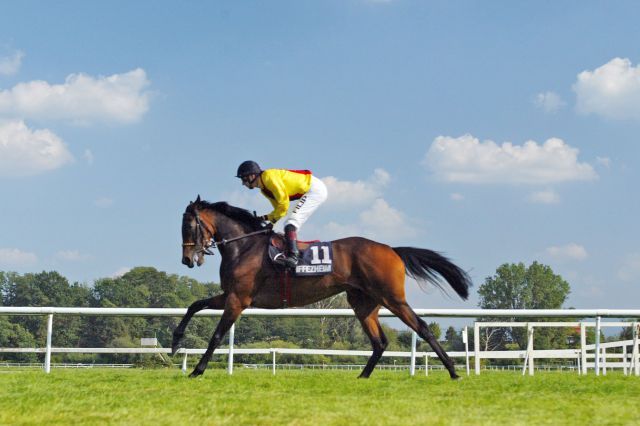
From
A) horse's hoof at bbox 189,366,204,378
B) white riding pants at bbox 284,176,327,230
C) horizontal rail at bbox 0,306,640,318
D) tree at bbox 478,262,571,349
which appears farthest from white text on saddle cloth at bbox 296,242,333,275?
tree at bbox 478,262,571,349

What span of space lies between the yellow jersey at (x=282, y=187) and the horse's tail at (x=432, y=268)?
4.41 feet

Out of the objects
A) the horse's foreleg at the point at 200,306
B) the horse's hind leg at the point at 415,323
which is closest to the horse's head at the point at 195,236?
the horse's foreleg at the point at 200,306

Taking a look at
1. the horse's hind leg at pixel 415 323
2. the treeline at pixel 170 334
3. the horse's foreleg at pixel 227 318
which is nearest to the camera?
the horse's foreleg at pixel 227 318

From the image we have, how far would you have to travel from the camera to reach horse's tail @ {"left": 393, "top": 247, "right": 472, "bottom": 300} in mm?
8398

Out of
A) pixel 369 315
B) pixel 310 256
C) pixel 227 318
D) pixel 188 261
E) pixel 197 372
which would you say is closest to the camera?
pixel 197 372

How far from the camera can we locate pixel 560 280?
6944cm

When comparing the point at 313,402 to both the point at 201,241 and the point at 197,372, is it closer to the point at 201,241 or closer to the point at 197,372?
the point at 197,372

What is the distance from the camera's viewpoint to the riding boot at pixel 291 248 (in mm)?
7621

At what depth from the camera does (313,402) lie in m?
5.16

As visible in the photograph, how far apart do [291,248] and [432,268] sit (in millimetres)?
1892

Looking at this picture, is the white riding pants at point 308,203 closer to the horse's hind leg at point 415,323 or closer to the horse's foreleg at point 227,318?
the horse's foreleg at point 227,318

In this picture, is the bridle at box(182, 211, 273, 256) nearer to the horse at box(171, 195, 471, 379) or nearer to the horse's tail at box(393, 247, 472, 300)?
the horse at box(171, 195, 471, 379)

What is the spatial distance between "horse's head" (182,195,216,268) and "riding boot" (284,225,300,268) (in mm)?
932

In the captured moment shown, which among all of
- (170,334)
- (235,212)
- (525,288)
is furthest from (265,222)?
(525,288)
